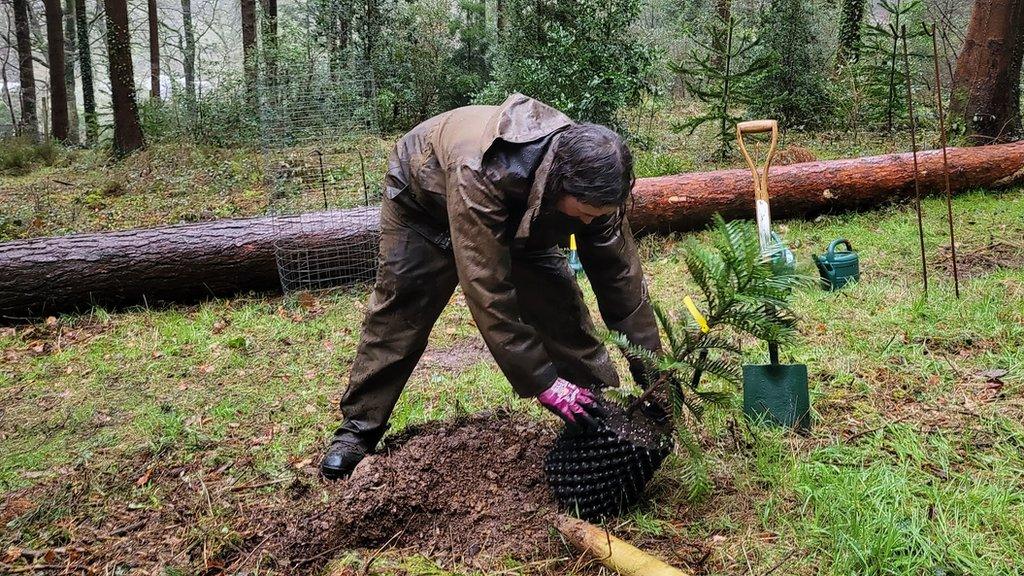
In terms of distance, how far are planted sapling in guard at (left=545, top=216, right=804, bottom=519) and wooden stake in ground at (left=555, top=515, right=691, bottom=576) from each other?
74 millimetres

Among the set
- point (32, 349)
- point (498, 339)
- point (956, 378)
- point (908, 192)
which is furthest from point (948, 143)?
point (32, 349)

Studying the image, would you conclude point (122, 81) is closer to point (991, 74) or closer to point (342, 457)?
point (342, 457)

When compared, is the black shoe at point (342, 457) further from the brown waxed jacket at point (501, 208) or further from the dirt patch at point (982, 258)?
the dirt patch at point (982, 258)

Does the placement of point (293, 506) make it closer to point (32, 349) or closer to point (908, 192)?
point (32, 349)

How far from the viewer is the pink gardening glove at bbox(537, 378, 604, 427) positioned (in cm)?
246

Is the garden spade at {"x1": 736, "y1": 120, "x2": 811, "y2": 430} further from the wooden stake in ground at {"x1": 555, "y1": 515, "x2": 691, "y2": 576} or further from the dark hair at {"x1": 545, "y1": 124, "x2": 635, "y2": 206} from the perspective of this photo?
the dark hair at {"x1": 545, "y1": 124, "x2": 635, "y2": 206}

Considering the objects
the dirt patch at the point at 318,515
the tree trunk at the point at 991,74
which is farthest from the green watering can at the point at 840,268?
the tree trunk at the point at 991,74

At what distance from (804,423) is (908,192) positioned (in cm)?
504

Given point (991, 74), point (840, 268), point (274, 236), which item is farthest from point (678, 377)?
point (991, 74)

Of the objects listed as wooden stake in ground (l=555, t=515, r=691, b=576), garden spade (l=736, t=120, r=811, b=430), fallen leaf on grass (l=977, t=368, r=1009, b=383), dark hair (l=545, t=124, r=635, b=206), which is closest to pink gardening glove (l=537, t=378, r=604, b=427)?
wooden stake in ground (l=555, t=515, r=691, b=576)

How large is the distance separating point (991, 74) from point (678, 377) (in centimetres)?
794

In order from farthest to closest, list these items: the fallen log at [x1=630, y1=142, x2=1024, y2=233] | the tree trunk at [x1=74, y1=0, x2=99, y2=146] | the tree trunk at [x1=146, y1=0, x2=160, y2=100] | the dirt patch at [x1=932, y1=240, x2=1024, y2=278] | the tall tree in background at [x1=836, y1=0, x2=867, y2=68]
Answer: the tree trunk at [x1=146, y1=0, x2=160, y2=100]
the tree trunk at [x1=74, y1=0, x2=99, y2=146]
the tall tree in background at [x1=836, y1=0, x2=867, y2=68]
the fallen log at [x1=630, y1=142, x2=1024, y2=233]
the dirt patch at [x1=932, y1=240, x2=1024, y2=278]

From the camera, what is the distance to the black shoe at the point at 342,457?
3086mm

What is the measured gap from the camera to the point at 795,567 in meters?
2.38
